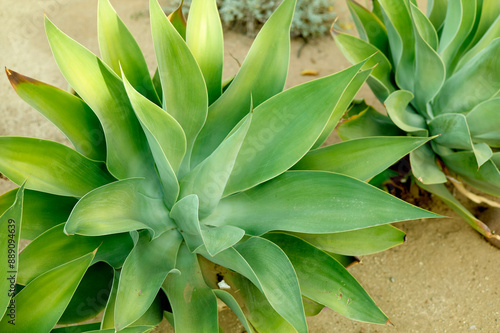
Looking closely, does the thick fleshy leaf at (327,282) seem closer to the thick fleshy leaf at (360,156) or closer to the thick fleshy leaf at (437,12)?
the thick fleshy leaf at (360,156)

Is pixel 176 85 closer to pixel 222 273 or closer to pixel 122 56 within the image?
pixel 122 56

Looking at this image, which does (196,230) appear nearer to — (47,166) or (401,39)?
(47,166)

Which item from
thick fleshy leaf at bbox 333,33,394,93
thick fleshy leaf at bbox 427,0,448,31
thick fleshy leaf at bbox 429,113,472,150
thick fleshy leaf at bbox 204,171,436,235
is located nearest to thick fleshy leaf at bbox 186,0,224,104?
thick fleshy leaf at bbox 204,171,436,235

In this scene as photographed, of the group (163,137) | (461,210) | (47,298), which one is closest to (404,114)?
(461,210)

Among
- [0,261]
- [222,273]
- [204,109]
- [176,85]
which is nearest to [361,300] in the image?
[222,273]

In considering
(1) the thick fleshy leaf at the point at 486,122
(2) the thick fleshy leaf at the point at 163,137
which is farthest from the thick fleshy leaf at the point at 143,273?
(1) the thick fleshy leaf at the point at 486,122

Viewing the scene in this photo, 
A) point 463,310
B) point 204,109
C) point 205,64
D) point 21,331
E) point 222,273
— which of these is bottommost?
point 463,310
